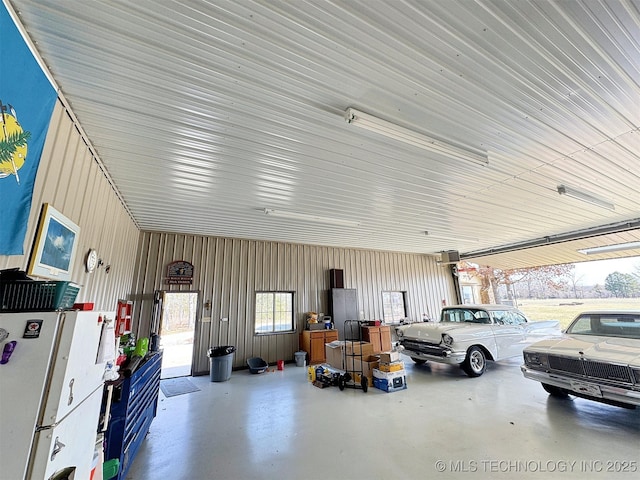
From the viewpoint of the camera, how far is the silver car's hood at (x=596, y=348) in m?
3.06

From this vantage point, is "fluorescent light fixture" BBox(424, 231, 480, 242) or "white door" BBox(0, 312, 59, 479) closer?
"white door" BBox(0, 312, 59, 479)

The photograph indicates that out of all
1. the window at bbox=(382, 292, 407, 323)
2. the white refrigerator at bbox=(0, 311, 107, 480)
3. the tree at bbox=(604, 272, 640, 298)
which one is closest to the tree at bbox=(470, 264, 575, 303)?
the tree at bbox=(604, 272, 640, 298)

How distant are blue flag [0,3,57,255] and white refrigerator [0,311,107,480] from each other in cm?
71

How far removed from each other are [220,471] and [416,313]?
26.7 feet

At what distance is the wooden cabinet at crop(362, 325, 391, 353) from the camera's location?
286 inches

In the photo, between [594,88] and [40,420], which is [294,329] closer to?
[40,420]

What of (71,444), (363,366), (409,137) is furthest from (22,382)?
(363,366)

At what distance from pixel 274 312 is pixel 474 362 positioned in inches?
190

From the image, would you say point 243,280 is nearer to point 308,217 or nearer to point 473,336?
point 308,217

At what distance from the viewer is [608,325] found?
383cm

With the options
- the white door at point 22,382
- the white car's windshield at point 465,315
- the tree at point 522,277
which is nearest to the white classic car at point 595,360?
the white car's windshield at point 465,315

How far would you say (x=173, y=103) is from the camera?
2318mm

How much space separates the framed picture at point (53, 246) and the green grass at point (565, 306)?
608 inches

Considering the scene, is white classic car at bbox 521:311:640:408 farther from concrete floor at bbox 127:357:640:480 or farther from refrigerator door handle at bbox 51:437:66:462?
refrigerator door handle at bbox 51:437:66:462
